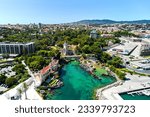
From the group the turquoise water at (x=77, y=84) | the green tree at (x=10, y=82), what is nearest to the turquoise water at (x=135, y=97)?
the turquoise water at (x=77, y=84)

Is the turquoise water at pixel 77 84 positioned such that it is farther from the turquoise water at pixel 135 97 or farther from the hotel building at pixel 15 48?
the hotel building at pixel 15 48

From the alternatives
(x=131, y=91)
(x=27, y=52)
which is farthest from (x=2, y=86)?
(x=27, y=52)

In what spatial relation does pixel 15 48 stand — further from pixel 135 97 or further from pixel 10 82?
pixel 135 97

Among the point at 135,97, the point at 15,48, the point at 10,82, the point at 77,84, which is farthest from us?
the point at 15,48

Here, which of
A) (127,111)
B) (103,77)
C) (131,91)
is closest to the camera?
(127,111)

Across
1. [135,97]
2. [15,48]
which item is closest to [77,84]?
[135,97]

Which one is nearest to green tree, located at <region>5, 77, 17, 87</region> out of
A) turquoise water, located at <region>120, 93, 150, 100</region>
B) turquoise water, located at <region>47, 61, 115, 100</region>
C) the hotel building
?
turquoise water, located at <region>47, 61, 115, 100</region>

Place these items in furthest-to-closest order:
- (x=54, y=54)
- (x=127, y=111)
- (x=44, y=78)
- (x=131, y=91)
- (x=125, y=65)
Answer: (x=54, y=54), (x=125, y=65), (x=44, y=78), (x=131, y=91), (x=127, y=111)

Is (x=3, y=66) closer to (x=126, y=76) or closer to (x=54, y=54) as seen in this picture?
(x=54, y=54)

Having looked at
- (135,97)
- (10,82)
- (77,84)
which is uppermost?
(10,82)
